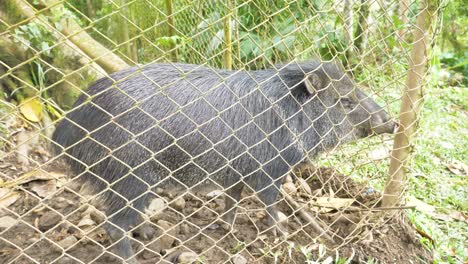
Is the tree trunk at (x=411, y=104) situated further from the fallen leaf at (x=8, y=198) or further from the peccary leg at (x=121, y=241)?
the fallen leaf at (x=8, y=198)

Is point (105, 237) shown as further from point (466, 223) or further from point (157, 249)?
point (466, 223)

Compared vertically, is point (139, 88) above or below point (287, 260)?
above

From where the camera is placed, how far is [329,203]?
120 inches

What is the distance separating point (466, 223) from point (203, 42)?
2864 mm

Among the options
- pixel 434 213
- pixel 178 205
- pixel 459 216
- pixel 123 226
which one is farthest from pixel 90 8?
pixel 459 216

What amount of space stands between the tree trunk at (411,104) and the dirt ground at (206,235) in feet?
0.71

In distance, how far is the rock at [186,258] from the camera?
243 cm

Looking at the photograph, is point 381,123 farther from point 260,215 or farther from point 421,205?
point 260,215

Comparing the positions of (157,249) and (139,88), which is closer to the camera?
(139,88)

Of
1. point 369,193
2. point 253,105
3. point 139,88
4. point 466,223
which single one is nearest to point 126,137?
point 139,88

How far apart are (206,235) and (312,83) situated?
1194mm

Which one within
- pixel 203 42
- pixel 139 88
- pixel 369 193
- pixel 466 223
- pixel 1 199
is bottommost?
pixel 466 223

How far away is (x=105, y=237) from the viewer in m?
2.75

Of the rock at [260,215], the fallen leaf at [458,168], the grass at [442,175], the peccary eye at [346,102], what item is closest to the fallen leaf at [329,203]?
the rock at [260,215]
